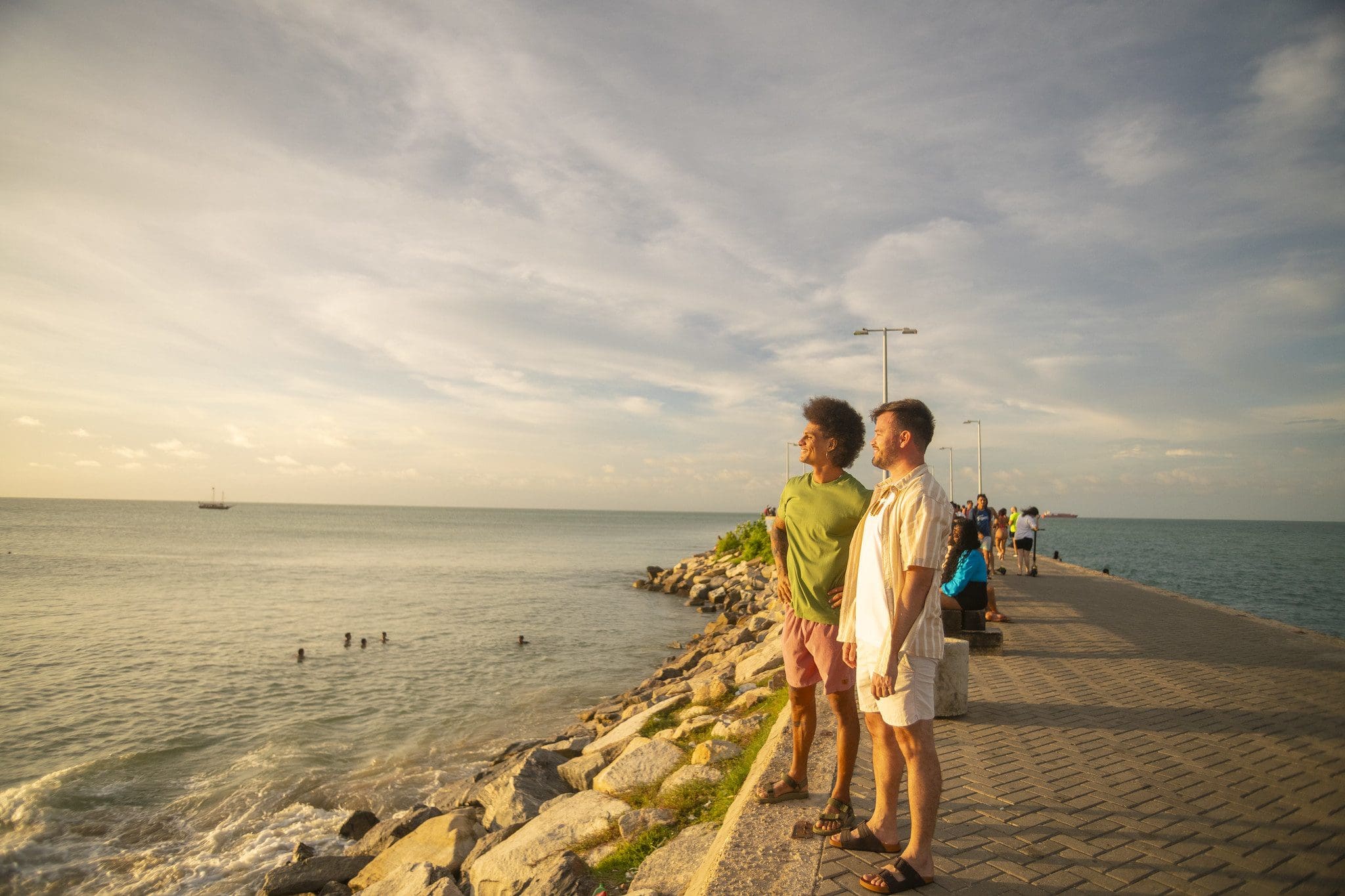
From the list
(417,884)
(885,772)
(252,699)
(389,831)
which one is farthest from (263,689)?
(885,772)

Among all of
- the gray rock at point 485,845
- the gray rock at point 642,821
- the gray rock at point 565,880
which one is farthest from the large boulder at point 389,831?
the gray rock at point 565,880

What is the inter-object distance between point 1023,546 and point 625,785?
51.3 feet

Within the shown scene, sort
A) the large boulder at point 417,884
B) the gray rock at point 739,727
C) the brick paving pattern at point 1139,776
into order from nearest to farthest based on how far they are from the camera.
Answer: the brick paving pattern at point 1139,776 < the large boulder at point 417,884 < the gray rock at point 739,727

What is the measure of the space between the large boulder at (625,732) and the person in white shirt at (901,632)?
16.0 feet

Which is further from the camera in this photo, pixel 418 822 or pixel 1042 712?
pixel 418 822

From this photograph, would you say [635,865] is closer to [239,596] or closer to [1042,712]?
[1042,712]

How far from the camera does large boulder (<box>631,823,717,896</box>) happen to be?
395cm

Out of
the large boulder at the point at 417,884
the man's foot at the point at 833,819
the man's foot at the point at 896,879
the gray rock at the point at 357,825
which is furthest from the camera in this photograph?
the gray rock at the point at 357,825

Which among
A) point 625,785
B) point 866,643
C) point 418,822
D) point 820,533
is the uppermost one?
point 820,533

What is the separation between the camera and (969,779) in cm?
456

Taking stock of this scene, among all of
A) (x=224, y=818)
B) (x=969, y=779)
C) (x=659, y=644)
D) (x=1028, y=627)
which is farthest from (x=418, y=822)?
(x=659, y=644)

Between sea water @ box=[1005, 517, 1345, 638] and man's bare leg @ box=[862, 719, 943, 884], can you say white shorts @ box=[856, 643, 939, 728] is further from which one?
sea water @ box=[1005, 517, 1345, 638]

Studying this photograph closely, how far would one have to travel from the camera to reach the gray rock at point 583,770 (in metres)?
7.29

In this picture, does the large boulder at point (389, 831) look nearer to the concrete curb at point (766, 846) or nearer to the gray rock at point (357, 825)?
the gray rock at point (357, 825)
